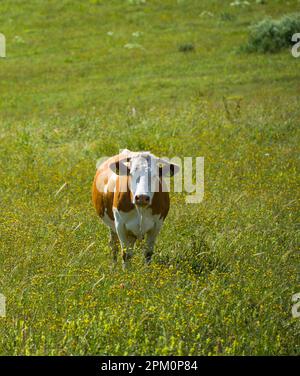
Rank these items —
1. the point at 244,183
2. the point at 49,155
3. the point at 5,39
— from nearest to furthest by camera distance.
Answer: the point at 244,183
the point at 49,155
the point at 5,39

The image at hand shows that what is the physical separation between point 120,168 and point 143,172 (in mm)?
534

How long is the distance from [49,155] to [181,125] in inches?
147

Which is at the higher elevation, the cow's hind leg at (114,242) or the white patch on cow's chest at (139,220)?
the white patch on cow's chest at (139,220)

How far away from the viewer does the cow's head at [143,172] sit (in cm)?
945

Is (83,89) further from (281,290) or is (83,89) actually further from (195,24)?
(281,290)

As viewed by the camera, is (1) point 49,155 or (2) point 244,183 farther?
(1) point 49,155

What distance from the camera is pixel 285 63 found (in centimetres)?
2822

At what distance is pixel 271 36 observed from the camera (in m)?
30.3

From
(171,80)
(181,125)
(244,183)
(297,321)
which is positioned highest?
(171,80)

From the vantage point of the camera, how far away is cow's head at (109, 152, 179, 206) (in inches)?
372

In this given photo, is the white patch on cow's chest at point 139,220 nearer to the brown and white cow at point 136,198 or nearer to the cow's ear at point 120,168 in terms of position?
the brown and white cow at point 136,198

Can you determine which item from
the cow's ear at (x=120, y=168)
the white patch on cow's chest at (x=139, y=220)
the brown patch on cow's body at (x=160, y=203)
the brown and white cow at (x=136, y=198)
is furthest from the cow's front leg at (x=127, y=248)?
the cow's ear at (x=120, y=168)

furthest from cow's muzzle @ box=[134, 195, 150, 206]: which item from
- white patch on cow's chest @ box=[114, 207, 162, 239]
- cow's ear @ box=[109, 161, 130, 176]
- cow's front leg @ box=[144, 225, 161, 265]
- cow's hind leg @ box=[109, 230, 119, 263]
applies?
cow's hind leg @ box=[109, 230, 119, 263]

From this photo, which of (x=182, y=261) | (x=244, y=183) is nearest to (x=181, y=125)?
(x=244, y=183)
